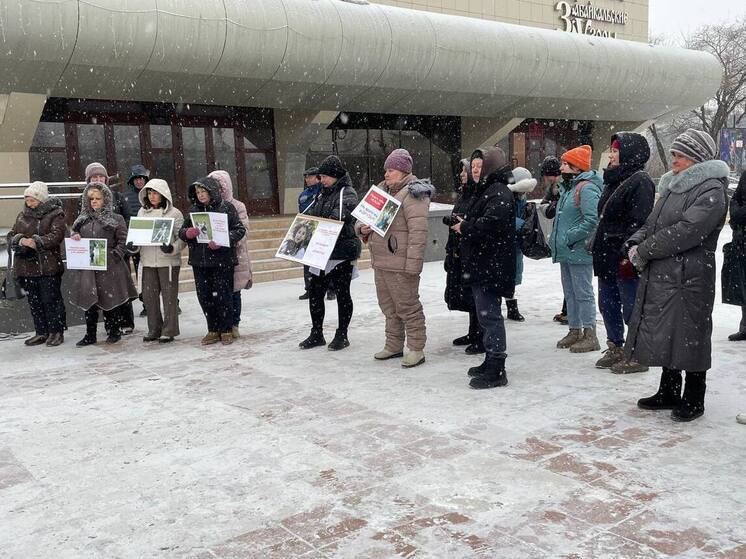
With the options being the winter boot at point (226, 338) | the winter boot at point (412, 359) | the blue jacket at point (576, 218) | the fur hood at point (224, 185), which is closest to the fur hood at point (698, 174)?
the blue jacket at point (576, 218)

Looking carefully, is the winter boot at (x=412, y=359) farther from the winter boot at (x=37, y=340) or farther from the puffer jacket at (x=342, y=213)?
the winter boot at (x=37, y=340)

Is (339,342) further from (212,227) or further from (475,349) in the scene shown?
(212,227)

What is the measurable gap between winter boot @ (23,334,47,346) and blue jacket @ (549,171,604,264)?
5.56m

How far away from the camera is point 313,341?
7.42 meters

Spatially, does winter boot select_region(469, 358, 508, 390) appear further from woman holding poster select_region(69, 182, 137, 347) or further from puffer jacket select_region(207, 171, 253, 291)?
woman holding poster select_region(69, 182, 137, 347)

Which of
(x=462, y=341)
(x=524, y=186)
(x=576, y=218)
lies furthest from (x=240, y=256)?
(x=576, y=218)

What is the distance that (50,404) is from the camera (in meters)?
5.71

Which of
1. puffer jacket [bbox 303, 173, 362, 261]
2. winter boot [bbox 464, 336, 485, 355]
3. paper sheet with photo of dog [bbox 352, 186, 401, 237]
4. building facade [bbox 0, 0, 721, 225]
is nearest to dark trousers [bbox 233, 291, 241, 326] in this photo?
puffer jacket [bbox 303, 173, 362, 261]

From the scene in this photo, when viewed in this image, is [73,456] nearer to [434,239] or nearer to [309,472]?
[309,472]

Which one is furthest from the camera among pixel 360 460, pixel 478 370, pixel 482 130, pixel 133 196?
pixel 482 130

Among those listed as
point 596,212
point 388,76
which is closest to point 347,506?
point 596,212

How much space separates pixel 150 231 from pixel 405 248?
2922 mm

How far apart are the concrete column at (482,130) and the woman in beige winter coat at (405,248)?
19128 millimetres

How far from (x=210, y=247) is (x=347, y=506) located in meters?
4.28
